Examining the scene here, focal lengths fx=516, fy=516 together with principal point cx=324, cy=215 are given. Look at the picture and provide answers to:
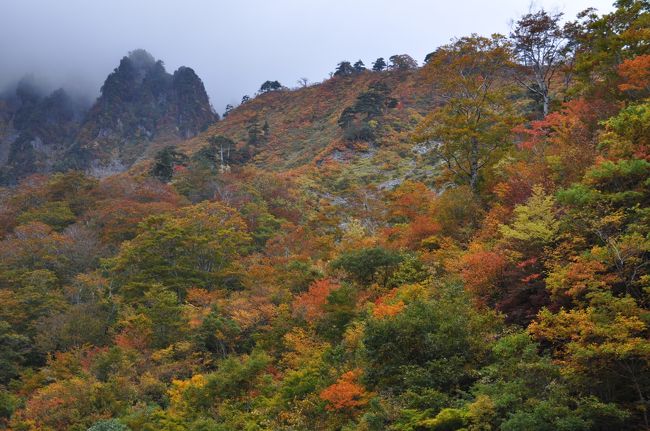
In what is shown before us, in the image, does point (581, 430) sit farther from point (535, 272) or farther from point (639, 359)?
point (535, 272)

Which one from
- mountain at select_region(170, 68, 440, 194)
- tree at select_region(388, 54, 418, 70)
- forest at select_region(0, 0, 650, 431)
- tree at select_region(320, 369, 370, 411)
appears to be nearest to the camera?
forest at select_region(0, 0, 650, 431)

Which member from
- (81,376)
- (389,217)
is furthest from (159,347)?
(389,217)

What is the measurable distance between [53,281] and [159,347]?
42.2ft

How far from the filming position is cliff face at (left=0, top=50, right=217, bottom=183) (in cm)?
10183

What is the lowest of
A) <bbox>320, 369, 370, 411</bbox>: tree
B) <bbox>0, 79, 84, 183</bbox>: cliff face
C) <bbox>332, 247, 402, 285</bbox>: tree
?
<bbox>320, 369, 370, 411</bbox>: tree

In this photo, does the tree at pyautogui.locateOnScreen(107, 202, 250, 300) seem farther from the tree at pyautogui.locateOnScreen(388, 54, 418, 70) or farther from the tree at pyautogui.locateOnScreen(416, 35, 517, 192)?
the tree at pyautogui.locateOnScreen(388, 54, 418, 70)

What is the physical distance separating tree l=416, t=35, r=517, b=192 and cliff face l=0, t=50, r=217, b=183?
79.2 metres

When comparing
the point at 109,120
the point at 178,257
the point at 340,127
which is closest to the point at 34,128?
the point at 109,120

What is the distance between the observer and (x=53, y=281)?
32.8 m

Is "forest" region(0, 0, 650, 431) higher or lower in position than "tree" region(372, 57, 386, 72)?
lower

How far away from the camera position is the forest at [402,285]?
10438 millimetres

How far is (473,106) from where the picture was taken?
2492 cm

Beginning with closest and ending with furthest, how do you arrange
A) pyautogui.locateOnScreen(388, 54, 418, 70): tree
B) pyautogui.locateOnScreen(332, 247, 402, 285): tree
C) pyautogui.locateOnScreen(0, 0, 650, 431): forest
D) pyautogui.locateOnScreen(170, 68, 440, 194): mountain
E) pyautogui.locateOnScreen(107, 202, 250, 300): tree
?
pyautogui.locateOnScreen(0, 0, 650, 431): forest → pyautogui.locateOnScreen(332, 247, 402, 285): tree → pyautogui.locateOnScreen(107, 202, 250, 300): tree → pyautogui.locateOnScreen(170, 68, 440, 194): mountain → pyautogui.locateOnScreen(388, 54, 418, 70): tree

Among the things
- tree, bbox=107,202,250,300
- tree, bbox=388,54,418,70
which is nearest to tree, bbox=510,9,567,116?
tree, bbox=107,202,250,300
